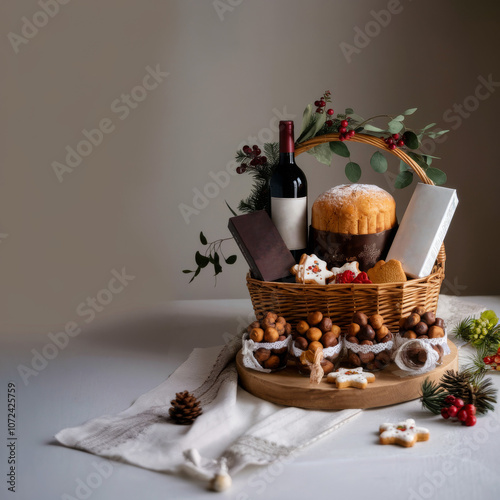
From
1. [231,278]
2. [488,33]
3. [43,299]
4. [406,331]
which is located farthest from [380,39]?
[43,299]

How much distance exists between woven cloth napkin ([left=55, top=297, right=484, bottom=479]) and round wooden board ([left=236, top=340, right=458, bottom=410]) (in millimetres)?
18

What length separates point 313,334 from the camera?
4.09ft

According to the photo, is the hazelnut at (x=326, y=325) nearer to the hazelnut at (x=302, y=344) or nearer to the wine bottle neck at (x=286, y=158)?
the hazelnut at (x=302, y=344)

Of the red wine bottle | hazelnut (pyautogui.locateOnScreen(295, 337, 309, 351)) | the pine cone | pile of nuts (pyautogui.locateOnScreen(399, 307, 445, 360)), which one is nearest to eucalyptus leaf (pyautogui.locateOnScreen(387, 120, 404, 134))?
the red wine bottle

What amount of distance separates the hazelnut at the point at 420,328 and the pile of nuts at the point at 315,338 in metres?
0.15

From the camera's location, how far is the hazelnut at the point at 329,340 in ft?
4.09

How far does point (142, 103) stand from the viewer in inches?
86.1

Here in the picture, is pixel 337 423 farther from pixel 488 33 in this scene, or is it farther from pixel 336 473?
pixel 488 33

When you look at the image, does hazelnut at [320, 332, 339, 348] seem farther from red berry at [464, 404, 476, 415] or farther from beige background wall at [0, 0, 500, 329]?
beige background wall at [0, 0, 500, 329]

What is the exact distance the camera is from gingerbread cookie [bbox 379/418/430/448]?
1.05 m
